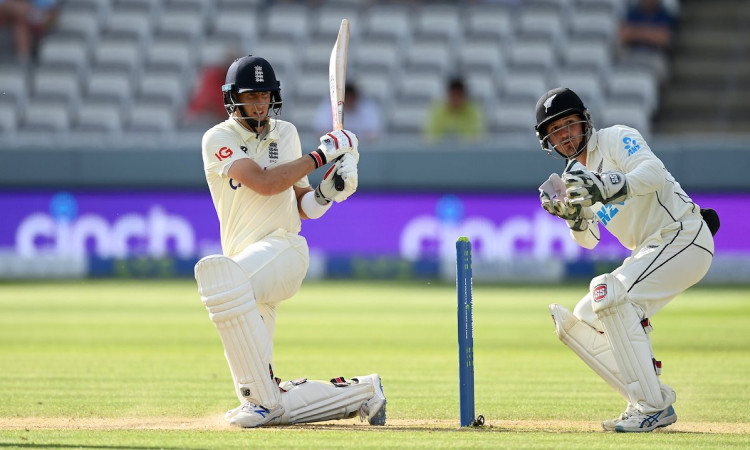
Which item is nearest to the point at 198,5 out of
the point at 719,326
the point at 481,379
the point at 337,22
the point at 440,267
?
the point at 337,22

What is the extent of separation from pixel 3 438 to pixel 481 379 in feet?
9.80

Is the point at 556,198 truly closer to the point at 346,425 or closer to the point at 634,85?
the point at 346,425

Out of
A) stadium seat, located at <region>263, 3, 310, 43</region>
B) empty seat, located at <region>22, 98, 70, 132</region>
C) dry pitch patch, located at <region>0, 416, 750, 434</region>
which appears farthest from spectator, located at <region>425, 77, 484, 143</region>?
dry pitch patch, located at <region>0, 416, 750, 434</region>

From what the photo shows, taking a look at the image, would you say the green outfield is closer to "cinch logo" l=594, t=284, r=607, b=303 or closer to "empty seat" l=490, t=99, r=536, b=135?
"cinch logo" l=594, t=284, r=607, b=303

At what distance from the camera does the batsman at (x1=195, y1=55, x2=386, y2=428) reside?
4988mm

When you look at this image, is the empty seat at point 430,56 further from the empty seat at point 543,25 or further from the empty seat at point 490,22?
the empty seat at point 543,25

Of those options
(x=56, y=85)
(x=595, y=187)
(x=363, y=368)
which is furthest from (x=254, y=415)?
(x=56, y=85)

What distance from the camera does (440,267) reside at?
547 inches

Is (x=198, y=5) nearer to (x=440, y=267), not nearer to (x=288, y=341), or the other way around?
(x=440, y=267)

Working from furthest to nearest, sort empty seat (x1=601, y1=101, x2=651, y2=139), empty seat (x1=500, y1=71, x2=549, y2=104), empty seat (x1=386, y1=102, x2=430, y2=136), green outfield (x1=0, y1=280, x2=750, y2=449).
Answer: empty seat (x1=500, y1=71, x2=549, y2=104) < empty seat (x1=386, y1=102, x2=430, y2=136) < empty seat (x1=601, y1=101, x2=651, y2=139) < green outfield (x1=0, y1=280, x2=750, y2=449)

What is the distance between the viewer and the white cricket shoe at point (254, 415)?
16.6ft

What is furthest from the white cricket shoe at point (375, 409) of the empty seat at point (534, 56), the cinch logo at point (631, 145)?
the empty seat at point (534, 56)

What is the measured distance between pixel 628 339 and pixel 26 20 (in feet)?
43.6

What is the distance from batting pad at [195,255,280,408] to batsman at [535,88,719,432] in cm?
125
